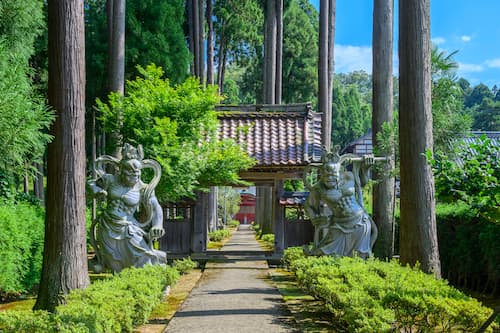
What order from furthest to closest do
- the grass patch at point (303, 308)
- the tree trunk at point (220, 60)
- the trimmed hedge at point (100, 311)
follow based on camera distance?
the tree trunk at point (220, 60)
the grass patch at point (303, 308)
the trimmed hedge at point (100, 311)

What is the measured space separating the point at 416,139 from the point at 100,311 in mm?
5183

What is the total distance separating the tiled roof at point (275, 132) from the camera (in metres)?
14.4

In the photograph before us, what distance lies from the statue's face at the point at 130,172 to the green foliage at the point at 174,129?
63.7 inches

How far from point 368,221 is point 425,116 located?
116 inches

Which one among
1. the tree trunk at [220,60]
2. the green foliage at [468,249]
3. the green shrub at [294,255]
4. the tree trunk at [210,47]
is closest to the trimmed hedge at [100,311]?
the green shrub at [294,255]

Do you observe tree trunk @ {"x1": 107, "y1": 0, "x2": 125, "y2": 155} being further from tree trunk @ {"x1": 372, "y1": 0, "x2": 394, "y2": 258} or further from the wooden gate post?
tree trunk @ {"x1": 372, "y1": 0, "x2": 394, "y2": 258}

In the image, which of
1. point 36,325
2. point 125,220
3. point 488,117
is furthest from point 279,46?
point 36,325

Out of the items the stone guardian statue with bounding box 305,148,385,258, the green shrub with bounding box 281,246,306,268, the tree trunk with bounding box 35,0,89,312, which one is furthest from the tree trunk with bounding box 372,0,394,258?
the tree trunk with bounding box 35,0,89,312

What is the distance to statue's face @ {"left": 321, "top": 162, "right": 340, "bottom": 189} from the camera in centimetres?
1033

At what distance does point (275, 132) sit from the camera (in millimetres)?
15461

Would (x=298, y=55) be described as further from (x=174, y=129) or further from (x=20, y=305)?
(x=20, y=305)

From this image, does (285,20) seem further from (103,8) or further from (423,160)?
(423,160)

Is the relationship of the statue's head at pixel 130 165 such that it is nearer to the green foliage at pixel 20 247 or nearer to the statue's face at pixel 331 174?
the green foliage at pixel 20 247

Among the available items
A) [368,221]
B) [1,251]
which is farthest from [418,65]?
[1,251]
